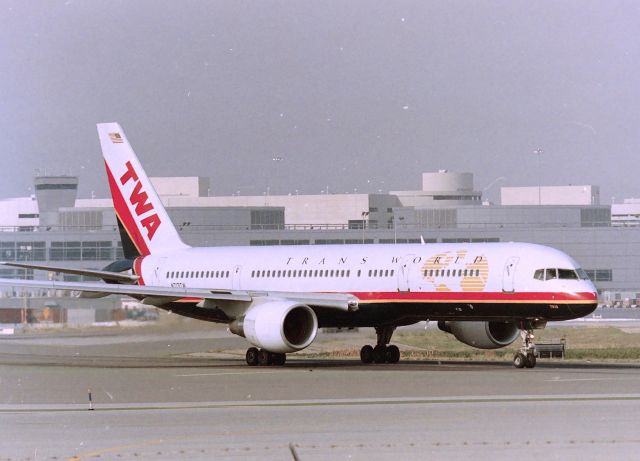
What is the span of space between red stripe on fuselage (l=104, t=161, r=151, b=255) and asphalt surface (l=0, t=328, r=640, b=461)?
9.27 m

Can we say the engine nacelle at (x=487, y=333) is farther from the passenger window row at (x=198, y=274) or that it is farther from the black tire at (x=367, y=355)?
the passenger window row at (x=198, y=274)

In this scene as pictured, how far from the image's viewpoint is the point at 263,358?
3959cm

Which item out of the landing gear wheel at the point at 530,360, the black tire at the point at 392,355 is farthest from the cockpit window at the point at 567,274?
the black tire at the point at 392,355

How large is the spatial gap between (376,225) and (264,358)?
363 feet

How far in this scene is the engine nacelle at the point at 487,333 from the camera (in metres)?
40.2

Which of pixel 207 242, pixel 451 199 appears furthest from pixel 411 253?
pixel 451 199

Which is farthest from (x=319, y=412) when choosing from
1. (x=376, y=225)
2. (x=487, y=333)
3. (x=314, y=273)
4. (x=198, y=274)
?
(x=376, y=225)

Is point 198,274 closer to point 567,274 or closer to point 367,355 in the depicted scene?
point 367,355

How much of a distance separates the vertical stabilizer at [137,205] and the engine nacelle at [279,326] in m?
9.15

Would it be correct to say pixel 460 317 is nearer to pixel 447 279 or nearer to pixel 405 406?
pixel 447 279

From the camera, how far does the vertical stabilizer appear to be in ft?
157

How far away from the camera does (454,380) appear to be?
100 feet

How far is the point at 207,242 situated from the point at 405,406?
321 feet

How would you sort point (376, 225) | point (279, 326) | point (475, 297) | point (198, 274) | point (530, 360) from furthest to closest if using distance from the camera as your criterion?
point (376, 225) → point (198, 274) → point (279, 326) → point (475, 297) → point (530, 360)
